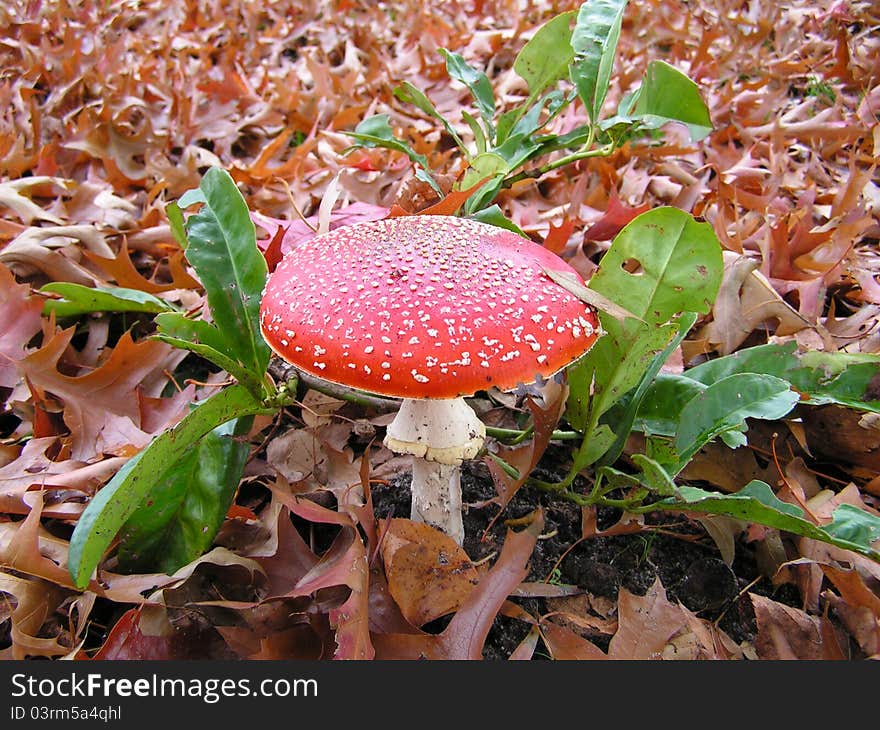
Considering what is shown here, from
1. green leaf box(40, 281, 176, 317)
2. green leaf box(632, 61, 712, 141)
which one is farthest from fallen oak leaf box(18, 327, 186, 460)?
green leaf box(632, 61, 712, 141)

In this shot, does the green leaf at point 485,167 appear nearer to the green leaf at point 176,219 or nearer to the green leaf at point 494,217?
the green leaf at point 494,217

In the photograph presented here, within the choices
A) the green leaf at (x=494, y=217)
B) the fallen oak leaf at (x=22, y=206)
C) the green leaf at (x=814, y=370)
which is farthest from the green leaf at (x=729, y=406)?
the fallen oak leaf at (x=22, y=206)

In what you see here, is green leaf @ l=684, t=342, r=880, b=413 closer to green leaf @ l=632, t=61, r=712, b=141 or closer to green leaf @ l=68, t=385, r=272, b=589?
green leaf @ l=632, t=61, r=712, b=141

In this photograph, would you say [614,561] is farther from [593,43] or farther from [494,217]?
[593,43]

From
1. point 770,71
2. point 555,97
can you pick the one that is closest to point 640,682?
point 555,97

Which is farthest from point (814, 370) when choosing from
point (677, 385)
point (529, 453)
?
point (529, 453)
